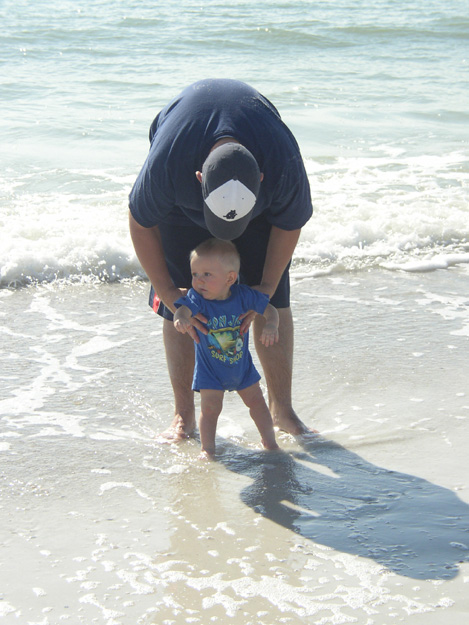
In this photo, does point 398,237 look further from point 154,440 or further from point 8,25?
point 8,25

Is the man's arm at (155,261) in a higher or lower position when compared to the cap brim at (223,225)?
lower

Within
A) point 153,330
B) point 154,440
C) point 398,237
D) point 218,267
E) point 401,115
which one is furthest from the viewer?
point 401,115

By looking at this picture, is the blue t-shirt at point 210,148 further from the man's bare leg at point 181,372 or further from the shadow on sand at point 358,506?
the shadow on sand at point 358,506

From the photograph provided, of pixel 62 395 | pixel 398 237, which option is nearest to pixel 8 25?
pixel 398 237

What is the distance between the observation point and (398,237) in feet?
21.1

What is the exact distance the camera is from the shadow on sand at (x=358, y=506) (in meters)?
2.58

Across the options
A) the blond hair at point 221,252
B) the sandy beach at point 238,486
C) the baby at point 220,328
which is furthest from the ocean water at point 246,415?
the blond hair at point 221,252

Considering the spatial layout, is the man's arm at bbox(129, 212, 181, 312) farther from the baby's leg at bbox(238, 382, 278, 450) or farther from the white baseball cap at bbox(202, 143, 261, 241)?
the white baseball cap at bbox(202, 143, 261, 241)

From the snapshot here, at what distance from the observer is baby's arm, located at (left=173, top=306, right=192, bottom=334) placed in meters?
3.09

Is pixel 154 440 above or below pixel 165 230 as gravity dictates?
below

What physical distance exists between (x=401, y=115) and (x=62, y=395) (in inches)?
312

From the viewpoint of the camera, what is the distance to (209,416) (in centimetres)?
332

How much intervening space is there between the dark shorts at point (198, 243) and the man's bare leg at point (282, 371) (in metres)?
0.17

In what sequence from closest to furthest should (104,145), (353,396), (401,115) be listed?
(353,396) → (104,145) → (401,115)
